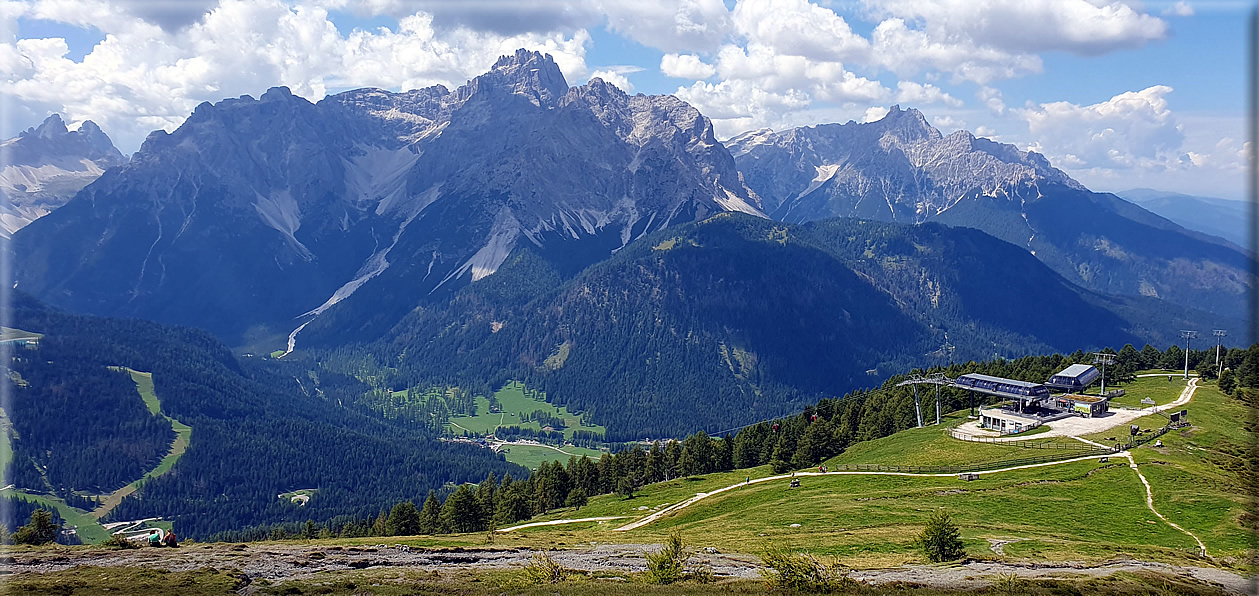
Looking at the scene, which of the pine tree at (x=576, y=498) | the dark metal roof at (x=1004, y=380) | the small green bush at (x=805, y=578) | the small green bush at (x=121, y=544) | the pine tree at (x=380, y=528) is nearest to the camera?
the small green bush at (x=805, y=578)

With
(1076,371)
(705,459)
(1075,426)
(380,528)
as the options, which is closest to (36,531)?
(380,528)

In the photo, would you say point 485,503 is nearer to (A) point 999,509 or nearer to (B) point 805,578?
(A) point 999,509

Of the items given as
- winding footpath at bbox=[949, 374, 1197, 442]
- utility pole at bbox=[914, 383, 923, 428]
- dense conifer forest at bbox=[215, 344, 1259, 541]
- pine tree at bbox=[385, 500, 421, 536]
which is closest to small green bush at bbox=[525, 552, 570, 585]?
dense conifer forest at bbox=[215, 344, 1259, 541]

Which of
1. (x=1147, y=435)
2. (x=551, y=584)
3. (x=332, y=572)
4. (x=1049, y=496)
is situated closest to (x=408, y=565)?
(x=332, y=572)

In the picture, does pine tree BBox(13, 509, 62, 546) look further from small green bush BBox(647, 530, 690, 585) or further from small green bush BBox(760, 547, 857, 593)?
small green bush BBox(760, 547, 857, 593)

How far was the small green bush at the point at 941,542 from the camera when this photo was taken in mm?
56625

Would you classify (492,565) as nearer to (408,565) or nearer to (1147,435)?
(408,565)

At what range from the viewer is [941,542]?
57.0 meters

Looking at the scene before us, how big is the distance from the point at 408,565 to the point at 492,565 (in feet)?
21.4

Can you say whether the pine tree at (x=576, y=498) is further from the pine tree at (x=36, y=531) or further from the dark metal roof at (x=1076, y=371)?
the dark metal roof at (x=1076, y=371)

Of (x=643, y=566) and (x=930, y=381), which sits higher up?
(x=930, y=381)

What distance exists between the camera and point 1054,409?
120 metres

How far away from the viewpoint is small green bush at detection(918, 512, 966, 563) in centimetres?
5662

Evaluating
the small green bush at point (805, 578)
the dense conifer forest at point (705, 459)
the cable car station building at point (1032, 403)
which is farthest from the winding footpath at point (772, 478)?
the small green bush at point (805, 578)
